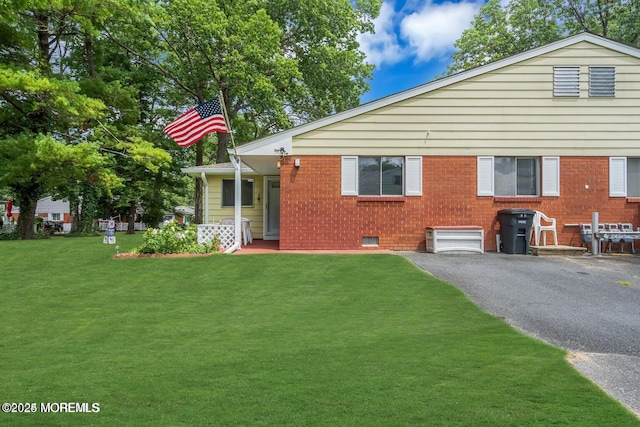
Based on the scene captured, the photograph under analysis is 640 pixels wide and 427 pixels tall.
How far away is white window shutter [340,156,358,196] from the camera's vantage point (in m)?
12.6

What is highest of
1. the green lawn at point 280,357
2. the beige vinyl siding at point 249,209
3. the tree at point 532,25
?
the tree at point 532,25

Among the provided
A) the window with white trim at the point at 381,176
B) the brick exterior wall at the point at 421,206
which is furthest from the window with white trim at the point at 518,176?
the window with white trim at the point at 381,176

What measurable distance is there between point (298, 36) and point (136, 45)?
32.2 ft

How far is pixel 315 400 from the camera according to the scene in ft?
10.8

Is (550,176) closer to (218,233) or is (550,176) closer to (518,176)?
(518,176)

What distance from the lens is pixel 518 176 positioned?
501 inches

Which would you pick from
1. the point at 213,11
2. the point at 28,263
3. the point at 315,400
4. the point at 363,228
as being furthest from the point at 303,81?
the point at 315,400

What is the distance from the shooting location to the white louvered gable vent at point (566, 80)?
41.2 ft

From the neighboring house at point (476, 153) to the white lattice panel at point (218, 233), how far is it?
172cm

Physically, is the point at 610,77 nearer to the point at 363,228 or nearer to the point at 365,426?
the point at 363,228

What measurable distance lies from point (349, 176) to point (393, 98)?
257 centimetres

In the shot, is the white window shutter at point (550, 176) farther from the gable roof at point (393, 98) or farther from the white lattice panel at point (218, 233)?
the white lattice panel at point (218, 233)

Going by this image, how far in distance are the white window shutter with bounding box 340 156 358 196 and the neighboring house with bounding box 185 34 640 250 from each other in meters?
0.03

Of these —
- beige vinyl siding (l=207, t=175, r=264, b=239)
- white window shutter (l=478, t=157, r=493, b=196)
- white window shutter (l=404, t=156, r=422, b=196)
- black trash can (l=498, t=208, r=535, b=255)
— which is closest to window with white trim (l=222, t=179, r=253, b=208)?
beige vinyl siding (l=207, t=175, r=264, b=239)
